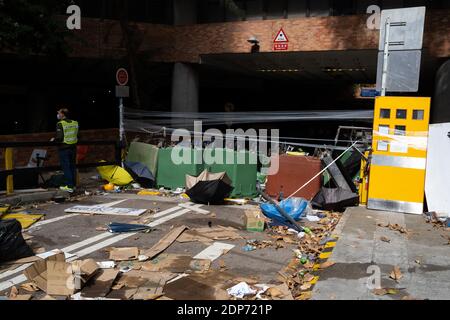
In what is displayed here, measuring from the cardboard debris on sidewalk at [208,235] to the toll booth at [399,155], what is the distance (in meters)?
3.06

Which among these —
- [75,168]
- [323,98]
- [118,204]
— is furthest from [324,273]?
[323,98]

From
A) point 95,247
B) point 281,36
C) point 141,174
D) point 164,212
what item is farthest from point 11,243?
point 281,36

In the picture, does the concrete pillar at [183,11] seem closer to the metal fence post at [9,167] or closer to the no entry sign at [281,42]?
the no entry sign at [281,42]

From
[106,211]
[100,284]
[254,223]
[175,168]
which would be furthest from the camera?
[175,168]

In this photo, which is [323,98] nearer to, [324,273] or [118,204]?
[118,204]

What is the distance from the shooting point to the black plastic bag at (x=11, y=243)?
499 centimetres

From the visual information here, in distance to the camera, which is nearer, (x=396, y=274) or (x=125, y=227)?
(x=396, y=274)

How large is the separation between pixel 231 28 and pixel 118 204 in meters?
10.3

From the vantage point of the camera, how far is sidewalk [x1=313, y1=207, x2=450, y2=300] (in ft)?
13.5

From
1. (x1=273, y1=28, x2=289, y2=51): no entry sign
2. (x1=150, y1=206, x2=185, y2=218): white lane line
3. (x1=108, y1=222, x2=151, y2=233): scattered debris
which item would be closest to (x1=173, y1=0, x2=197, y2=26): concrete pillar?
(x1=273, y1=28, x2=289, y2=51): no entry sign

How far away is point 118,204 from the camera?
28.6 feet

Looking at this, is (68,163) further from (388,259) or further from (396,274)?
(396,274)

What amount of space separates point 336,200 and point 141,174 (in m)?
5.08

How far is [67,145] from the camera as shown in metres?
9.67
